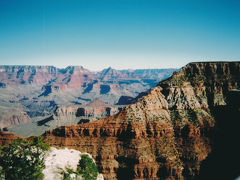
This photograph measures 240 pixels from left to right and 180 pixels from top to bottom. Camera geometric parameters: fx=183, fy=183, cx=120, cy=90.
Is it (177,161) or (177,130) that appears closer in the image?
(177,161)

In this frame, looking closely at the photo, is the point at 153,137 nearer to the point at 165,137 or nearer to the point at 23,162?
the point at 165,137

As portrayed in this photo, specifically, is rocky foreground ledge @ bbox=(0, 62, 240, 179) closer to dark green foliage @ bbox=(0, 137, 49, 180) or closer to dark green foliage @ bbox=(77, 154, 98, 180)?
dark green foliage @ bbox=(77, 154, 98, 180)

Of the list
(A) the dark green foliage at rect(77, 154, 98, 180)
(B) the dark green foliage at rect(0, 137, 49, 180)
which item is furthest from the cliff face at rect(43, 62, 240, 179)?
(B) the dark green foliage at rect(0, 137, 49, 180)

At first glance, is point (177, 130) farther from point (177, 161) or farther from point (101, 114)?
point (101, 114)

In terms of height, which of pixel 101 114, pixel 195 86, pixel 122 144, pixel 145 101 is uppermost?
pixel 195 86

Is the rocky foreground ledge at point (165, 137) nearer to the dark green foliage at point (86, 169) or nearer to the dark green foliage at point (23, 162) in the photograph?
the dark green foliage at point (86, 169)

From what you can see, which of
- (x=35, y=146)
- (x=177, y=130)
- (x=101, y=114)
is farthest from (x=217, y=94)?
(x=101, y=114)

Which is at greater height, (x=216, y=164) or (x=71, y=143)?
(x=71, y=143)
